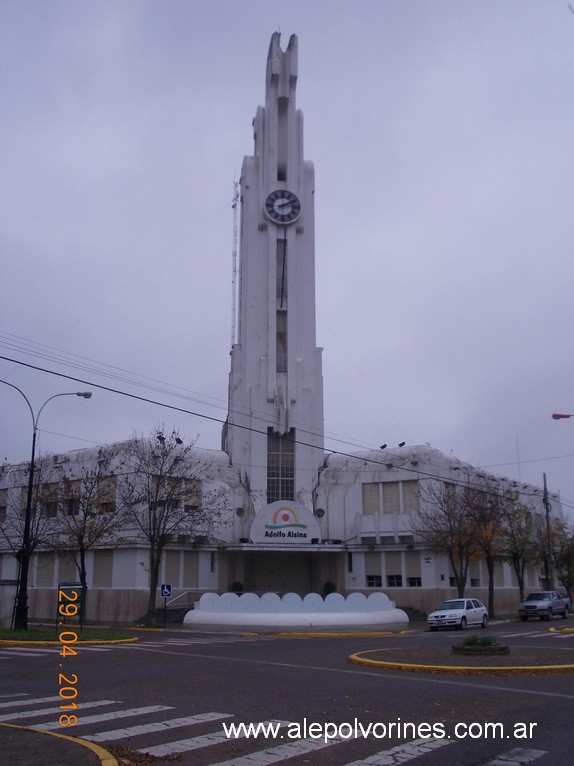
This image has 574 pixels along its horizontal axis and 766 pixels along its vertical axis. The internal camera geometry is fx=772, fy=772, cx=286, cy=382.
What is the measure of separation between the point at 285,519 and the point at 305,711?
3643cm

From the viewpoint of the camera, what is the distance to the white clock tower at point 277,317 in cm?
5238

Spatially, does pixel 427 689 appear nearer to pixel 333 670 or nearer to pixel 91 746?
pixel 333 670

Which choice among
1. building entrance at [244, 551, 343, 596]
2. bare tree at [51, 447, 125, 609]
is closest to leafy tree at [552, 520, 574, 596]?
building entrance at [244, 551, 343, 596]

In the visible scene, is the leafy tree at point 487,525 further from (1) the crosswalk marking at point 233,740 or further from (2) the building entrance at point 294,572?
(1) the crosswalk marking at point 233,740

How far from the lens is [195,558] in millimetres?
47531

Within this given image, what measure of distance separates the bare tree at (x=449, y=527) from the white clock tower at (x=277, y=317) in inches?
331

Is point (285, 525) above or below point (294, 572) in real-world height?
above

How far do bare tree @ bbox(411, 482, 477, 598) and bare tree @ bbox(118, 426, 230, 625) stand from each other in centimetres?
1231

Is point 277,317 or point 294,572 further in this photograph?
point 277,317

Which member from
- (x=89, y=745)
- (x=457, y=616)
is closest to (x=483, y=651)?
(x=89, y=745)

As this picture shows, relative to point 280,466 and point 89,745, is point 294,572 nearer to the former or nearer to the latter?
point 280,466

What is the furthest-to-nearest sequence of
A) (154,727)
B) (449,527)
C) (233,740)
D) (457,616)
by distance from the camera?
(449,527), (457,616), (154,727), (233,740)

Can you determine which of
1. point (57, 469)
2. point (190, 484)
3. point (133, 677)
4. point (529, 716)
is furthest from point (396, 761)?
point (57, 469)

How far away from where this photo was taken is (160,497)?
135 feet
